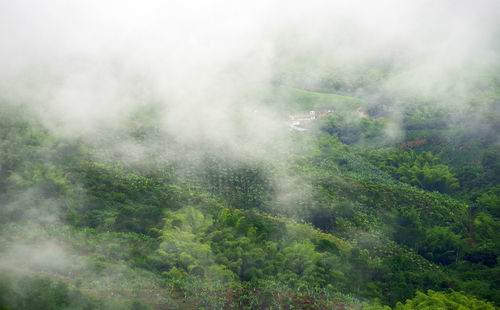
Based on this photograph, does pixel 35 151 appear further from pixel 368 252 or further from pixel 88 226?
pixel 368 252

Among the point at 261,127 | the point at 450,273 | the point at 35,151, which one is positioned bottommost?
the point at 450,273

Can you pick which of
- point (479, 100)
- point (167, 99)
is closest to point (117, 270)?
point (167, 99)

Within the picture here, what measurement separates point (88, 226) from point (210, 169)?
8.25 m

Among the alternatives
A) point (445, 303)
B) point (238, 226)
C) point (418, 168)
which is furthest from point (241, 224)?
point (418, 168)

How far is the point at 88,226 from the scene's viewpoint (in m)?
15.9

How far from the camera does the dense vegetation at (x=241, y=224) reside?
41.1 ft

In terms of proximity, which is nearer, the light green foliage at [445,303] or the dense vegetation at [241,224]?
the dense vegetation at [241,224]

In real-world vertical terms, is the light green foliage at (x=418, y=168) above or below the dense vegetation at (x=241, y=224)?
below

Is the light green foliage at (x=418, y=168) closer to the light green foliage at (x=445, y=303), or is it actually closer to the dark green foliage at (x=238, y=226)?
the dark green foliage at (x=238, y=226)

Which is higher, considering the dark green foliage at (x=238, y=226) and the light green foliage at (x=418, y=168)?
the dark green foliage at (x=238, y=226)

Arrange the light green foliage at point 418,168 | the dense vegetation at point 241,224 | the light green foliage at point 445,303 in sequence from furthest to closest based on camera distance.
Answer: the light green foliage at point 418,168
the light green foliage at point 445,303
the dense vegetation at point 241,224

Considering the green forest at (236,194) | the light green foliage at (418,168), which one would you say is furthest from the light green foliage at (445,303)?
the light green foliage at (418,168)

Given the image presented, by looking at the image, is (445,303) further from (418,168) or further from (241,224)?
(418,168)

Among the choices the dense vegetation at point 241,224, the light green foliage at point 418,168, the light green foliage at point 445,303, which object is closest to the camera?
the dense vegetation at point 241,224
